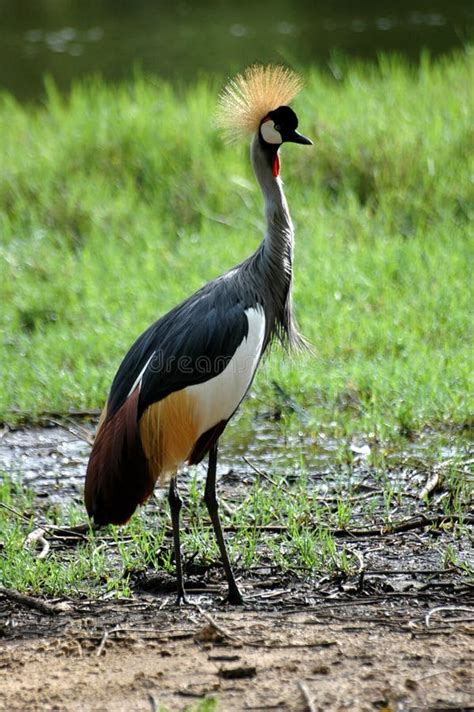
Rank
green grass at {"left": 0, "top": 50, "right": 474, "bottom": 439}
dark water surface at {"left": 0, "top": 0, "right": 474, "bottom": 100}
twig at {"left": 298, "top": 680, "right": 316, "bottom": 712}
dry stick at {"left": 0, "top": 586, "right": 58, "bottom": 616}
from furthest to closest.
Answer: dark water surface at {"left": 0, "top": 0, "right": 474, "bottom": 100} < green grass at {"left": 0, "top": 50, "right": 474, "bottom": 439} < dry stick at {"left": 0, "top": 586, "right": 58, "bottom": 616} < twig at {"left": 298, "top": 680, "right": 316, "bottom": 712}

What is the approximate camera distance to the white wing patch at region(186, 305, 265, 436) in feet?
12.7

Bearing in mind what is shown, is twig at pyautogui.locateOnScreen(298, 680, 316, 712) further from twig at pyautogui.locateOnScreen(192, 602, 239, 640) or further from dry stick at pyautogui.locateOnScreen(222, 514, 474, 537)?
dry stick at pyautogui.locateOnScreen(222, 514, 474, 537)

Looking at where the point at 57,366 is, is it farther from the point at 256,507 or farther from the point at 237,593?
the point at 237,593

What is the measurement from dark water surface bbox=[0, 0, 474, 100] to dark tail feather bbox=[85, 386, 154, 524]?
8.80 meters

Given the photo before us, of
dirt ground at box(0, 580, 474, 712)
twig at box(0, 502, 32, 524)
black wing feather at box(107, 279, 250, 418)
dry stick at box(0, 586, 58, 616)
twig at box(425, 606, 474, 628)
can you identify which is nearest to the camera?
dirt ground at box(0, 580, 474, 712)

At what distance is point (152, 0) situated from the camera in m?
16.7

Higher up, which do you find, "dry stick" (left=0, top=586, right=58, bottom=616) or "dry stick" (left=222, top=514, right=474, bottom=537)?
"dry stick" (left=222, top=514, right=474, bottom=537)

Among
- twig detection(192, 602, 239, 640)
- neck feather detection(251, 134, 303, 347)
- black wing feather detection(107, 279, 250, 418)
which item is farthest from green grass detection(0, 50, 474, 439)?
twig detection(192, 602, 239, 640)

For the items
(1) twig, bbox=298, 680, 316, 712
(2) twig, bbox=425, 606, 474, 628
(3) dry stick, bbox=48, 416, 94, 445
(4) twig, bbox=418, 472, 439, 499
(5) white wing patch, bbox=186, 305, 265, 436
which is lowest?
(1) twig, bbox=298, 680, 316, 712

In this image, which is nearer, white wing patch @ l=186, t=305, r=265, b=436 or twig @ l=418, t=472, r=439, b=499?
white wing patch @ l=186, t=305, r=265, b=436

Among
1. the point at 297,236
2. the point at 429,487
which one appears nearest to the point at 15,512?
the point at 429,487

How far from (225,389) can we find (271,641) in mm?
904

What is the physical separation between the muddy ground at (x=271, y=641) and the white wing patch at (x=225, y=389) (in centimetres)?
54

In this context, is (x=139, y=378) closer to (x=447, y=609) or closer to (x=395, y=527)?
(x=395, y=527)
